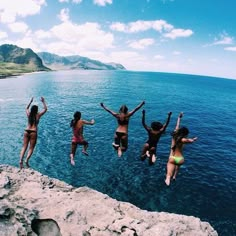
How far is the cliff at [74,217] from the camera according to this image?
39.9 feet

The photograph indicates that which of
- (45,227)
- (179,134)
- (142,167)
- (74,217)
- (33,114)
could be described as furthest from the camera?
(142,167)

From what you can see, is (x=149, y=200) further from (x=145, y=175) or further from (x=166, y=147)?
(x=166, y=147)

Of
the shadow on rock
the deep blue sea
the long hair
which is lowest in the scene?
the deep blue sea

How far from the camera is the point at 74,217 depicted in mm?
13359

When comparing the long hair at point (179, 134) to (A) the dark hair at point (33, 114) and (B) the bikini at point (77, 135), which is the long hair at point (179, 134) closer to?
(B) the bikini at point (77, 135)

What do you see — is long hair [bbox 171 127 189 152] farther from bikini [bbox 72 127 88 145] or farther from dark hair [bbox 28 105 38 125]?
dark hair [bbox 28 105 38 125]

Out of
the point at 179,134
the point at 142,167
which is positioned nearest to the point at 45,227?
the point at 179,134

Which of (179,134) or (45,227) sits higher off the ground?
(179,134)

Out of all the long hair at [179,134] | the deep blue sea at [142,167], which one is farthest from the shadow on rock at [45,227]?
the deep blue sea at [142,167]

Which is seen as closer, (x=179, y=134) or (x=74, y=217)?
(x=74, y=217)

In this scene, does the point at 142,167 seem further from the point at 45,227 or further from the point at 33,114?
the point at 45,227

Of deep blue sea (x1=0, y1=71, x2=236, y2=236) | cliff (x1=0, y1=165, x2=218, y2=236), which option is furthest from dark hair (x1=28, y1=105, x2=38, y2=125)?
deep blue sea (x1=0, y1=71, x2=236, y2=236)

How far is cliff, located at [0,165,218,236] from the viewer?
12.2 m

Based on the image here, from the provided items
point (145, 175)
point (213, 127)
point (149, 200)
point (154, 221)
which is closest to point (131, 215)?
point (154, 221)
